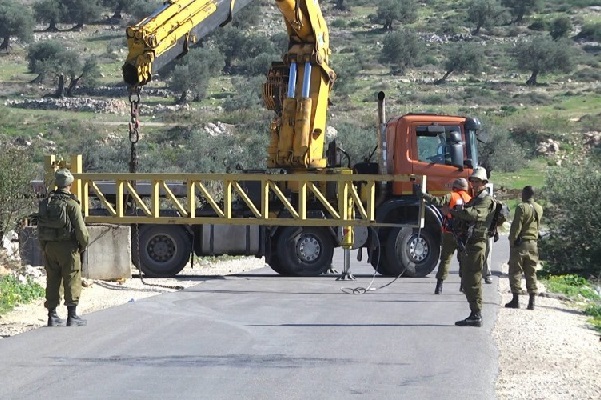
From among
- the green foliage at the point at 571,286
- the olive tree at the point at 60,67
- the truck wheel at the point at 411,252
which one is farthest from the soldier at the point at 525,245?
the olive tree at the point at 60,67

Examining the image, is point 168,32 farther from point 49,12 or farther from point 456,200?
point 49,12

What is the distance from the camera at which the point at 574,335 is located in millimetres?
15859

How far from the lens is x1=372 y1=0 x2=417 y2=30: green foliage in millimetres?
102312

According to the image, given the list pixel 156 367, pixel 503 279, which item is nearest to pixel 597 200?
pixel 503 279

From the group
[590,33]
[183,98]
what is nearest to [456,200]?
[183,98]

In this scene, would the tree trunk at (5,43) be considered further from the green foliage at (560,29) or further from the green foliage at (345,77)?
the green foliage at (560,29)

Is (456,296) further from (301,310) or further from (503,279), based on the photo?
(503,279)

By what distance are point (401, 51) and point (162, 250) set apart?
67.5 meters

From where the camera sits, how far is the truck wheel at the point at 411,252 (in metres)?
23.6

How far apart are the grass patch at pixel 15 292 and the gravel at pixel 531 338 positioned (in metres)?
0.16

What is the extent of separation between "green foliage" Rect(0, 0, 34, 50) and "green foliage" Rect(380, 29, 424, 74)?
24.2m

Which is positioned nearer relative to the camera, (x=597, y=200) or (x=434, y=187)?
(x=434, y=187)

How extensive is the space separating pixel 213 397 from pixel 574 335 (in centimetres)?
645

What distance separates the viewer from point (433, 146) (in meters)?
24.1
